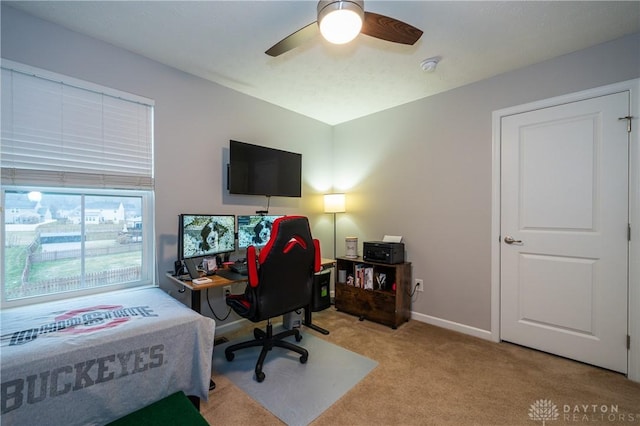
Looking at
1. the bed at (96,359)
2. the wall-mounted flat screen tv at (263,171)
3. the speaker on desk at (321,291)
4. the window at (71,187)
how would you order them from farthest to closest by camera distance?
the speaker on desk at (321,291) < the wall-mounted flat screen tv at (263,171) < the window at (71,187) < the bed at (96,359)

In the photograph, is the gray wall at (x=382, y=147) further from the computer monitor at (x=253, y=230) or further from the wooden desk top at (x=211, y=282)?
the wooden desk top at (x=211, y=282)

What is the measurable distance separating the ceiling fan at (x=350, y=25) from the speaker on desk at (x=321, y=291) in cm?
249

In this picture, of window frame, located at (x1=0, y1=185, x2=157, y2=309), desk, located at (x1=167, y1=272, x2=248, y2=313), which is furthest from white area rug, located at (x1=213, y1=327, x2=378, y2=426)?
window frame, located at (x1=0, y1=185, x2=157, y2=309)

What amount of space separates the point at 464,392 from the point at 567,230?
61.9 inches

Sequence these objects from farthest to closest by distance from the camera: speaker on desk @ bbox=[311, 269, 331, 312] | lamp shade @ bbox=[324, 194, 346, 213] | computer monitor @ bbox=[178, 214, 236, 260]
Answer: lamp shade @ bbox=[324, 194, 346, 213] → speaker on desk @ bbox=[311, 269, 331, 312] → computer monitor @ bbox=[178, 214, 236, 260]

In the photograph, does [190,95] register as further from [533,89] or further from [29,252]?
[533,89]

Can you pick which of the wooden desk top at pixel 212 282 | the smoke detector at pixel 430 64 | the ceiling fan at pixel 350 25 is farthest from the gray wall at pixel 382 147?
the ceiling fan at pixel 350 25

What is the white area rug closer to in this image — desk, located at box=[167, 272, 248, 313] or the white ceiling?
desk, located at box=[167, 272, 248, 313]

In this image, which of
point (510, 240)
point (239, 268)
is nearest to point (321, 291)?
point (239, 268)

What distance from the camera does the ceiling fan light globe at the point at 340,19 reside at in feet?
4.54

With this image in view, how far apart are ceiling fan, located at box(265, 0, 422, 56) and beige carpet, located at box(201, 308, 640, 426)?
2.20 meters

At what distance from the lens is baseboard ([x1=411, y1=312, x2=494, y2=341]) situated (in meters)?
2.63

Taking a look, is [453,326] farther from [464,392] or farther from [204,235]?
[204,235]

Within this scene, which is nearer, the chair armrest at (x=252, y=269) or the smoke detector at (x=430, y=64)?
the chair armrest at (x=252, y=269)
